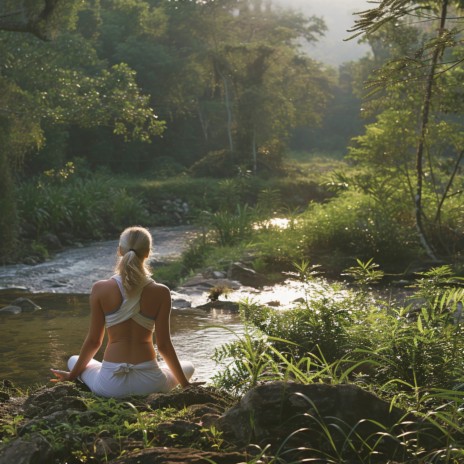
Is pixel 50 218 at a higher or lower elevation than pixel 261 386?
lower

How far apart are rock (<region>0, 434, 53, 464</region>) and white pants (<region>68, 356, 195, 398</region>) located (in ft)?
4.53

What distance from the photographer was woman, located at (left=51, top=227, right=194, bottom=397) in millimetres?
5145

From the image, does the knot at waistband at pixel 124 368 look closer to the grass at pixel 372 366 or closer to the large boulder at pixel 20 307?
the grass at pixel 372 366

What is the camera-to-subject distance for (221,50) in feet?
117

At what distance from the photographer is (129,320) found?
5.22 m

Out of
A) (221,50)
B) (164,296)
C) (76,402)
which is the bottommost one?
(76,402)

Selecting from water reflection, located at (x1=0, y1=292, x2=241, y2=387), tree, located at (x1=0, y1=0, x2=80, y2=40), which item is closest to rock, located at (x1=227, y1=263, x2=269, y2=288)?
water reflection, located at (x1=0, y1=292, x2=241, y2=387)

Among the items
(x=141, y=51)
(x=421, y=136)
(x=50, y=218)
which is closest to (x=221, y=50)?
(x=141, y=51)

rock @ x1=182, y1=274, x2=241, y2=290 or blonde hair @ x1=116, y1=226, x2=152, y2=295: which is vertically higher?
blonde hair @ x1=116, y1=226, x2=152, y2=295

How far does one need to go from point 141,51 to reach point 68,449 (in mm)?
34690

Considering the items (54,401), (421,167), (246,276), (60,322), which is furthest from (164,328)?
(421,167)

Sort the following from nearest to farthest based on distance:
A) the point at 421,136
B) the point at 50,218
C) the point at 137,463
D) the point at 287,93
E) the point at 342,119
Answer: the point at 137,463 < the point at 421,136 < the point at 50,218 < the point at 287,93 < the point at 342,119

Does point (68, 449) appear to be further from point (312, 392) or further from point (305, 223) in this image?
point (305, 223)

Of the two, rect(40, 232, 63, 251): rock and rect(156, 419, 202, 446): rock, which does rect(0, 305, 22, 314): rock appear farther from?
rect(40, 232, 63, 251): rock
